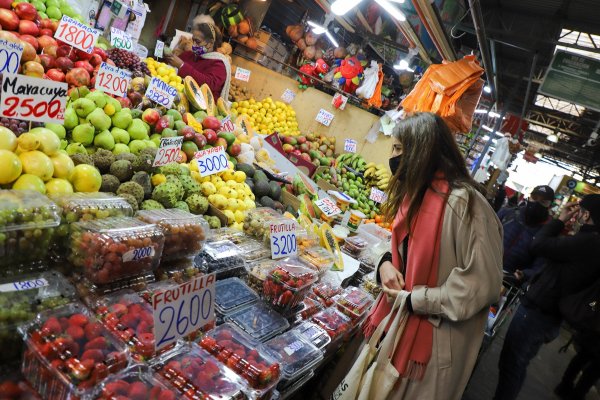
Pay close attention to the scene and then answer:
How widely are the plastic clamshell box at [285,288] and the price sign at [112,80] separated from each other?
1711 millimetres

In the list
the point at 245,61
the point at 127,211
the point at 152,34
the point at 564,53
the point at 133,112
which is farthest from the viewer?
the point at 564,53

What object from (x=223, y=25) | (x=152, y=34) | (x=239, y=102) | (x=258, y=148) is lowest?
(x=258, y=148)

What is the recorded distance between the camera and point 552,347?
6789 millimetres

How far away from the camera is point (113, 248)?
1.49m

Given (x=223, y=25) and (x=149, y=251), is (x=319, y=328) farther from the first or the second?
(x=223, y=25)

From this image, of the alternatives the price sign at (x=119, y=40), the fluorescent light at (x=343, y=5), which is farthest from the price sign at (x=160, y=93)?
the fluorescent light at (x=343, y=5)

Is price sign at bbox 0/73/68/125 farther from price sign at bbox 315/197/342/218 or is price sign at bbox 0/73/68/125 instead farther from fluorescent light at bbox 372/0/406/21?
fluorescent light at bbox 372/0/406/21

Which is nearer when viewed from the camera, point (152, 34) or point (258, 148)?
point (258, 148)

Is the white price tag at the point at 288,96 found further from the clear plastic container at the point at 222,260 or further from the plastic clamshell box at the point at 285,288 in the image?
the plastic clamshell box at the point at 285,288

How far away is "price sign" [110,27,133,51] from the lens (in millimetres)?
3697

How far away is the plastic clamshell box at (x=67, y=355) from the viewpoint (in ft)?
3.50

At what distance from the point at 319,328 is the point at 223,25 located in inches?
232

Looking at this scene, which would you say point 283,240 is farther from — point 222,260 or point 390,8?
point 390,8

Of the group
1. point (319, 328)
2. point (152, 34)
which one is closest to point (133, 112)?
point (319, 328)
